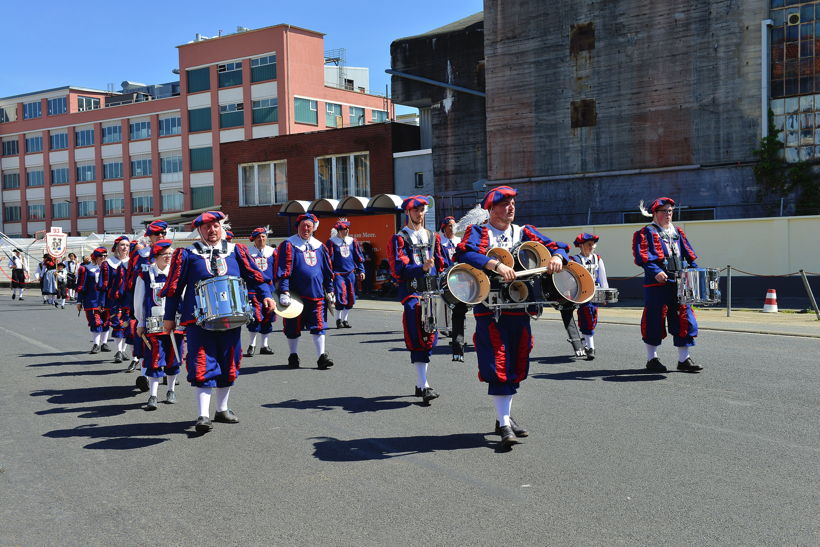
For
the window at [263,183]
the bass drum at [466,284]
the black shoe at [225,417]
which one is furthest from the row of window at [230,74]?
the bass drum at [466,284]

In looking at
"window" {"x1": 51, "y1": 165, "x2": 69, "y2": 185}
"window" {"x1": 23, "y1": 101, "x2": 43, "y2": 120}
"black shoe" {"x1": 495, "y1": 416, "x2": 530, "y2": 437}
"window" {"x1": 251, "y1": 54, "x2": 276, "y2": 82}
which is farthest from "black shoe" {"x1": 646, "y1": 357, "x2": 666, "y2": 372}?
"window" {"x1": 23, "y1": 101, "x2": 43, "y2": 120}

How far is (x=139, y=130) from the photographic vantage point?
7150 cm

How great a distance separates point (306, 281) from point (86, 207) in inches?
2735

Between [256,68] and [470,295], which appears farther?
[256,68]

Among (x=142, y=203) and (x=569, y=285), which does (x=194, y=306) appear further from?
(x=142, y=203)

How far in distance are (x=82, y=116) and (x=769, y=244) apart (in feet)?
217

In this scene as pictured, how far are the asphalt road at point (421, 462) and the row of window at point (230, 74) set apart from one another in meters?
53.1

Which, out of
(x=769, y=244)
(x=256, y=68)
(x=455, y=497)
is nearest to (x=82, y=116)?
(x=256, y=68)

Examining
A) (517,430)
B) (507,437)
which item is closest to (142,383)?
(517,430)

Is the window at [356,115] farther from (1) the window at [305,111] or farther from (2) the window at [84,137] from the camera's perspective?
(2) the window at [84,137]

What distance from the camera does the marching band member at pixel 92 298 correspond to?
15.0 metres

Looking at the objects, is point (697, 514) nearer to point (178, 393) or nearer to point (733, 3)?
point (178, 393)

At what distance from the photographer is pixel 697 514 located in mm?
5070

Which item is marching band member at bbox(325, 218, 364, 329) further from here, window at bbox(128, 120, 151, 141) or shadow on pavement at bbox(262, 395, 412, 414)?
window at bbox(128, 120, 151, 141)
